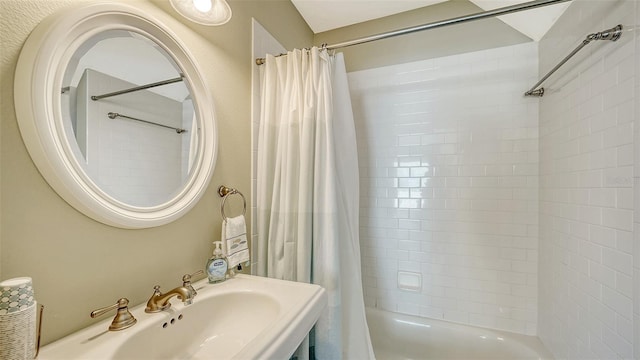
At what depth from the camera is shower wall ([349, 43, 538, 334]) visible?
5.36 ft

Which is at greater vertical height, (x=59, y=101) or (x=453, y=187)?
(x=59, y=101)

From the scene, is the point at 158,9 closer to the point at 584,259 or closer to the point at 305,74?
the point at 305,74

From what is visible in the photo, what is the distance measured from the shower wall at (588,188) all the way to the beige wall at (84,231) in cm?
161

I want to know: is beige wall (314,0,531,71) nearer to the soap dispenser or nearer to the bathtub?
the soap dispenser

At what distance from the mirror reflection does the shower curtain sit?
43 cm

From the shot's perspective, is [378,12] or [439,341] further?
[378,12]

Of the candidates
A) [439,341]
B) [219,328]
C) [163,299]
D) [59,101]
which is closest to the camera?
[59,101]

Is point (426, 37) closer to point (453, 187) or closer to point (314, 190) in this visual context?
point (453, 187)

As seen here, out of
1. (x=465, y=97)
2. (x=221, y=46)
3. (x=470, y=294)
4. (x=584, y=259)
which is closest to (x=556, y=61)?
(x=465, y=97)

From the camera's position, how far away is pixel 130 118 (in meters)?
0.81

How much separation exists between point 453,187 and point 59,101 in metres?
1.98

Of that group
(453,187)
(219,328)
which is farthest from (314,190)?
(453,187)

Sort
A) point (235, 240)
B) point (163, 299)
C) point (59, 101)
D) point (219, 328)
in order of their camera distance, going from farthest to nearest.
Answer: point (235, 240)
point (219, 328)
point (163, 299)
point (59, 101)

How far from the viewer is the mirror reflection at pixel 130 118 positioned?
26.8 inches
